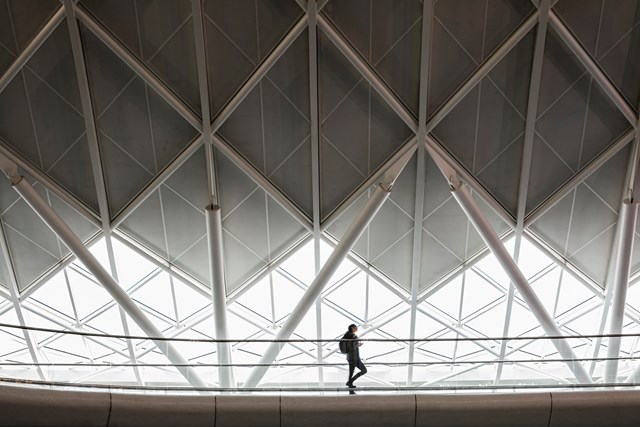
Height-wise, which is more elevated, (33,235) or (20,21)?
(20,21)

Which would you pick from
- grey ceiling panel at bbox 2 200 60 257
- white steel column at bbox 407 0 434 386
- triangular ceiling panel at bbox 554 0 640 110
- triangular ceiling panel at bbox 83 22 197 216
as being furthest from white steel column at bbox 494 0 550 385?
grey ceiling panel at bbox 2 200 60 257

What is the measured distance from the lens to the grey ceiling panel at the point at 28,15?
23375 millimetres

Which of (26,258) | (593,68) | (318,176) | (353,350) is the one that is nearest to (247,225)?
(318,176)

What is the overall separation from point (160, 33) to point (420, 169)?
10.9m

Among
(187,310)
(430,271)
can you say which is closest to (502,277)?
(430,271)

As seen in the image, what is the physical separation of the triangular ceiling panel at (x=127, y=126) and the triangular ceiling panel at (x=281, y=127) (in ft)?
6.88

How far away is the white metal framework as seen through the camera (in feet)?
77.1

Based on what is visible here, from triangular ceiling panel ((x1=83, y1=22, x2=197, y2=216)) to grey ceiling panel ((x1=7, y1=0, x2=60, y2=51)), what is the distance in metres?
1.39

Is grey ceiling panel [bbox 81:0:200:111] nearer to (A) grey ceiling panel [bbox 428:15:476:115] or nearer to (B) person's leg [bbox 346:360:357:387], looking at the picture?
(A) grey ceiling panel [bbox 428:15:476:115]

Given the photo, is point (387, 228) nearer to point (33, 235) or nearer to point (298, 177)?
point (298, 177)

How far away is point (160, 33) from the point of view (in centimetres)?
2416

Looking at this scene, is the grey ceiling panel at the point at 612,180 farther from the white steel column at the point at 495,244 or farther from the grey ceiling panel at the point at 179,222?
the grey ceiling panel at the point at 179,222

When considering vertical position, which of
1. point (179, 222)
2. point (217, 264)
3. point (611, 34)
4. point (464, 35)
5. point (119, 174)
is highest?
point (464, 35)

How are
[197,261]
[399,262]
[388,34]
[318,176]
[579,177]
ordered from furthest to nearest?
[399,262]
[197,261]
[579,177]
[318,176]
[388,34]
